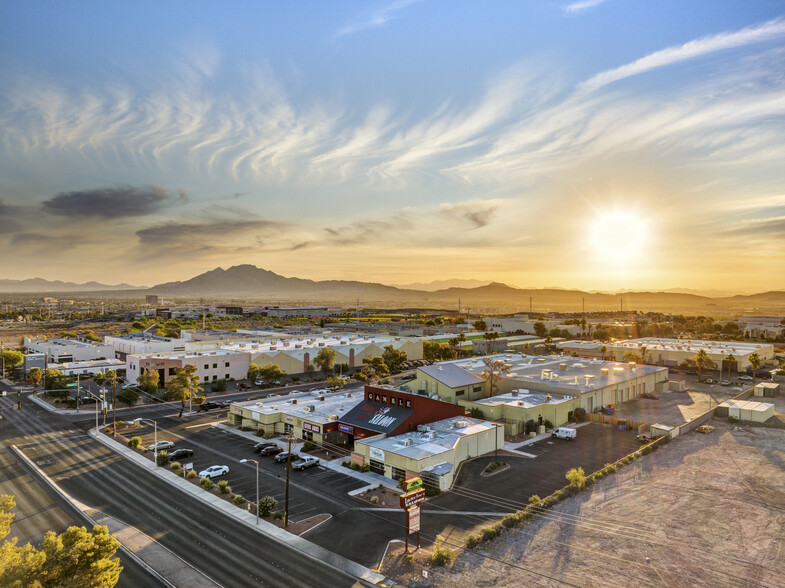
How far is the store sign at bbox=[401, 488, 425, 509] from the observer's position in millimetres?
30812

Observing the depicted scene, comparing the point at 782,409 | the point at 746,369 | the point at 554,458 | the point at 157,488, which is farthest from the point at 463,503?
the point at 746,369

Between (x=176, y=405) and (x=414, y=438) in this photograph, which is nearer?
(x=414, y=438)

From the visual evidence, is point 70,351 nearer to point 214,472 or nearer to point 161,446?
point 161,446

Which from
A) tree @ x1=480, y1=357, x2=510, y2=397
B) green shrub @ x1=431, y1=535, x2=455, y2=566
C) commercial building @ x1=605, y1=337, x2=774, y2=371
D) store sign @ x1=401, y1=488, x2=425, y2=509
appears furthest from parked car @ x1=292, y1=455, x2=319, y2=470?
commercial building @ x1=605, y1=337, x2=774, y2=371

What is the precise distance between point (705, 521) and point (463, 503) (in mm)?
17605

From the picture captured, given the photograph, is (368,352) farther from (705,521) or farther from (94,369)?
(705,521)

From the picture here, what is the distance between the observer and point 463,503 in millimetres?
38094

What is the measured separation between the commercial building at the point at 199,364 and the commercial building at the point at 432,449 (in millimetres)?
50727

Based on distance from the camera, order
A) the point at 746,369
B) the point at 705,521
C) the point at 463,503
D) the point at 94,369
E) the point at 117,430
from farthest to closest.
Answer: the point at 746,369
the point at 94,369
the point at 117,430
the point at 463,503
the point at 705,521

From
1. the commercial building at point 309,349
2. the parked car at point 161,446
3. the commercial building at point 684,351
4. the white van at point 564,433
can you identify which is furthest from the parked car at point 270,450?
the commercial building at point 684,351

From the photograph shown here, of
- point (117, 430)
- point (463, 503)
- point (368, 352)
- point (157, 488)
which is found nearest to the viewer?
point (463, 503)

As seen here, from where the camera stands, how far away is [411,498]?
31.2 m

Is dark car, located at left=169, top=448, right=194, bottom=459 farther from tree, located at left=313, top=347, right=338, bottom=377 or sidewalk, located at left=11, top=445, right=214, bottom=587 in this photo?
tree, located at left=313, top=347, right=338, bottom=377

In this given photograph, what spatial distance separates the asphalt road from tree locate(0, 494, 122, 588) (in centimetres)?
801
